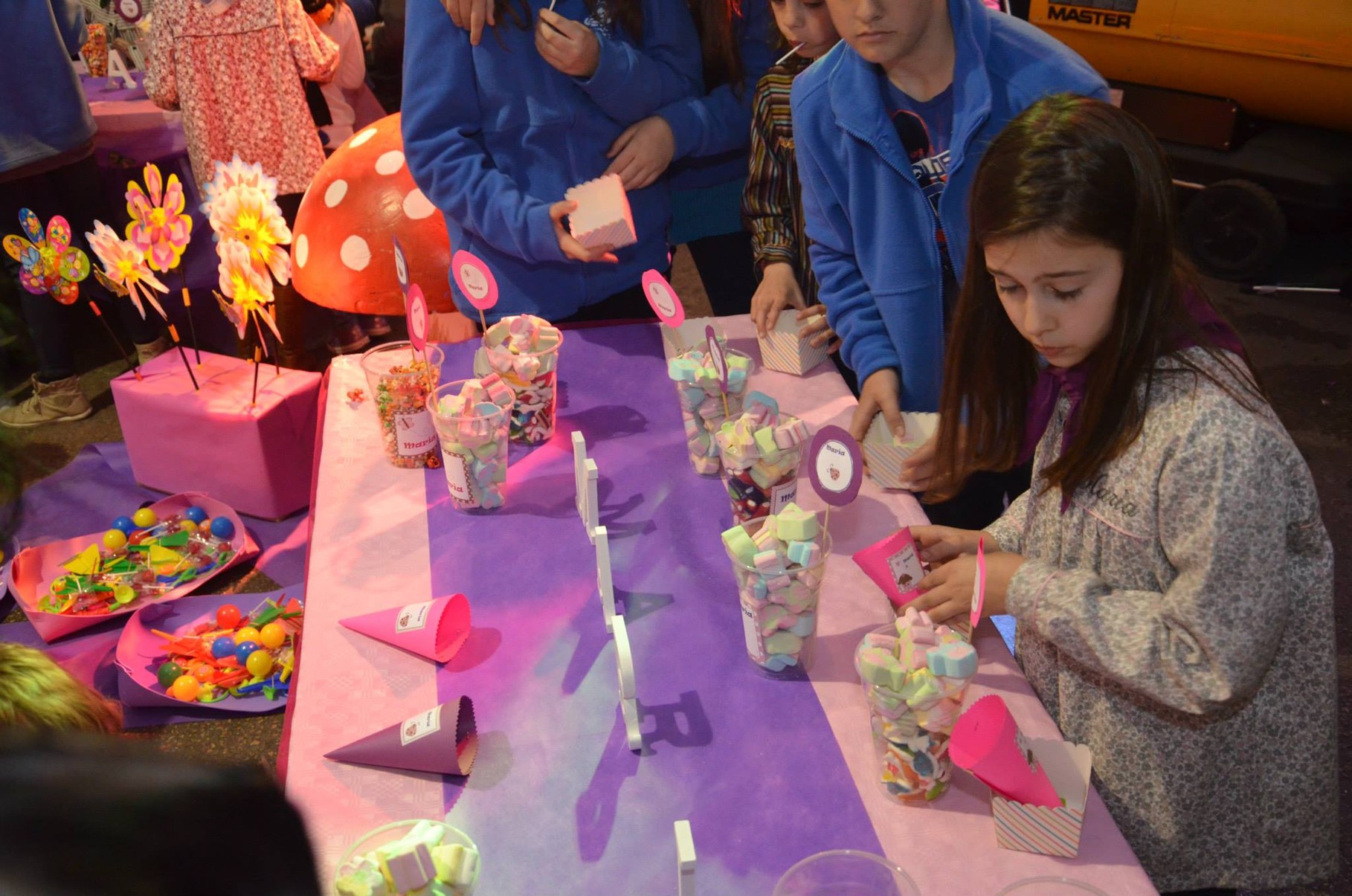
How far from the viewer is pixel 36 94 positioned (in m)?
3.46

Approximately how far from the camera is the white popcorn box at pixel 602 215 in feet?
6.57

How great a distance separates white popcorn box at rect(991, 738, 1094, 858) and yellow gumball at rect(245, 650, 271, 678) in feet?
5.48

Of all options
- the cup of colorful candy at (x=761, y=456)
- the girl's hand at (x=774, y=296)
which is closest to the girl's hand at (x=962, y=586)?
the cup of colorful candy at (x=761, y=456)

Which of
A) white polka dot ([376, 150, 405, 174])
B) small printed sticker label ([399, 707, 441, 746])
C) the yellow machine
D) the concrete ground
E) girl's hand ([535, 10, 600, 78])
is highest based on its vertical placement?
girl's hand ([535, 10, 600, 78])

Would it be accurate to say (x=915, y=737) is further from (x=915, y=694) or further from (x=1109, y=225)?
(x=1109, y=225)

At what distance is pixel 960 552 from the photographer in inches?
61.1

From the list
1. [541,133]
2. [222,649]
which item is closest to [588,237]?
[541,133]

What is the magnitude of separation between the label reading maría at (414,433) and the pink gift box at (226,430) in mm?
1017

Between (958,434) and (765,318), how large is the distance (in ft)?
2.13

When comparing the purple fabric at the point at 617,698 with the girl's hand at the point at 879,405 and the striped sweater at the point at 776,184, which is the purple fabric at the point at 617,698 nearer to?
the girl's hand at the point at 879,405

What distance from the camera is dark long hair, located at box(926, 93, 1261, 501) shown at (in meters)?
1.20

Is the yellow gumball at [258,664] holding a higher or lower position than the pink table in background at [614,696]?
lower

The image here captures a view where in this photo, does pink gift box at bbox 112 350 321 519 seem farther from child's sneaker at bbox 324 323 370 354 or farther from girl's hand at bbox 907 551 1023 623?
girl's hand at bbox 907 551 1023 623

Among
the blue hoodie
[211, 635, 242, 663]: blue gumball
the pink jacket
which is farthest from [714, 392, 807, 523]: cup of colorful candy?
the blue hoodie
